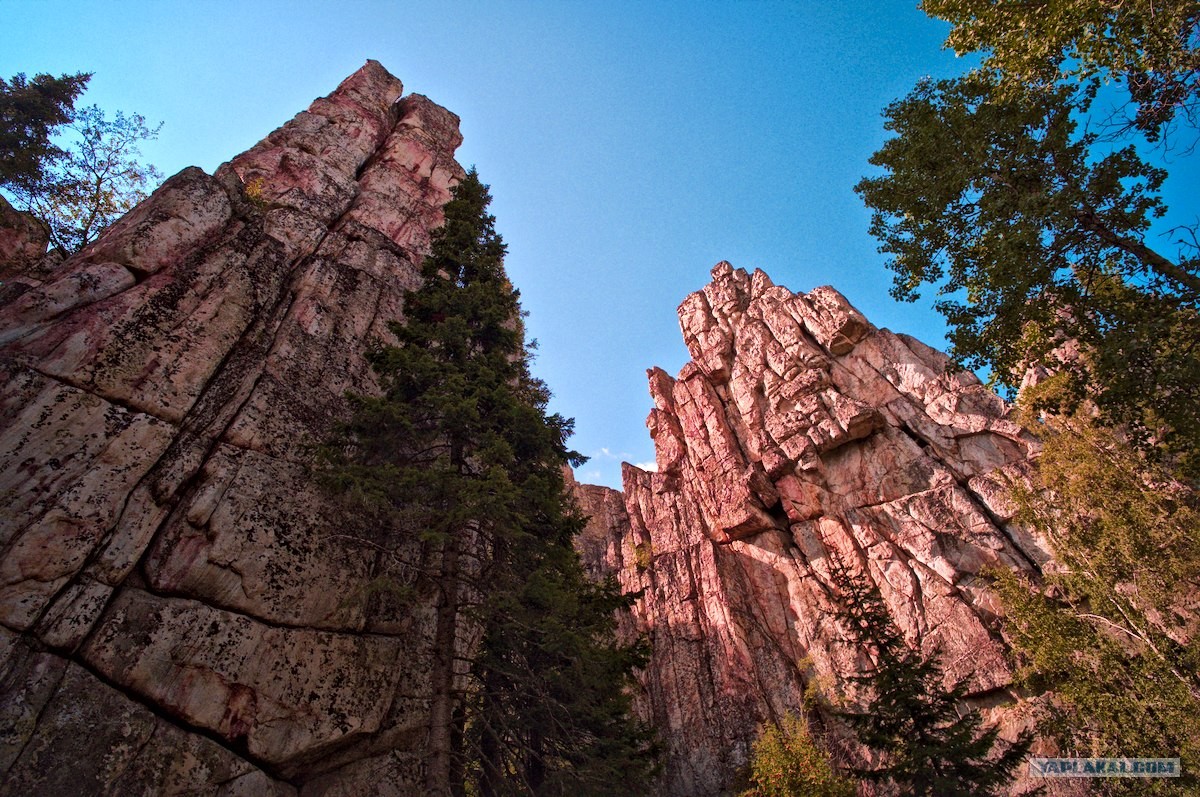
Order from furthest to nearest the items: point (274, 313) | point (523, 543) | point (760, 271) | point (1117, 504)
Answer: point (760, 271) → point (1117, 504) → point (274, 313) → point (523, 543)

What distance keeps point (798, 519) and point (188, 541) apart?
32.3 meters

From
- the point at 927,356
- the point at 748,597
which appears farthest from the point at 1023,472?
the point at 748,597

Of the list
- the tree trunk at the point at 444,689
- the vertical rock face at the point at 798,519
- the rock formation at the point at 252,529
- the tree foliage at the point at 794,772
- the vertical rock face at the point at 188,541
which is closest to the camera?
the vertical rock face at the point at 188,541

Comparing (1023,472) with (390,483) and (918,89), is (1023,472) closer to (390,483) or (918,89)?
(918,89)

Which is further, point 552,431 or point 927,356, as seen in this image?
point 927,356

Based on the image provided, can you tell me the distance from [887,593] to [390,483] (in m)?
27.5

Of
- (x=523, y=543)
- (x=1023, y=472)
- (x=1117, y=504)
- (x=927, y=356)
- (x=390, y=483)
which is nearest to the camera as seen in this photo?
(x=390, y=483)

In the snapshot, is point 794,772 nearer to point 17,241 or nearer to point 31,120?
point 17,241

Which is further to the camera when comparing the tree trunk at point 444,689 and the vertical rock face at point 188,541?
the tree trunk at point 444,689

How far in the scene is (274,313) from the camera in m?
15.1

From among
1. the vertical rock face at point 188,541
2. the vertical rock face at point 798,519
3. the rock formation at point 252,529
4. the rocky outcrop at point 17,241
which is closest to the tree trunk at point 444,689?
the vertical rock face at point 188,541

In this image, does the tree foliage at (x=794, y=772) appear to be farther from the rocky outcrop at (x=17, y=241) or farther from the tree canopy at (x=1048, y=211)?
the rocky outcrop at (x=17, y=241)

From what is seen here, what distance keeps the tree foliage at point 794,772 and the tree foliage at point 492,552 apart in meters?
11.7

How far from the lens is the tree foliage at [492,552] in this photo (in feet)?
33.7
